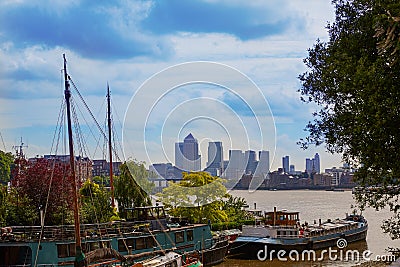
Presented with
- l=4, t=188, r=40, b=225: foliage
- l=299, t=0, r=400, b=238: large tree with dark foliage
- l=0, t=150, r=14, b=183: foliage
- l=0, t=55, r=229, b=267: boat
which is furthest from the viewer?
l=0, t=150, r=14, b=183: foliage

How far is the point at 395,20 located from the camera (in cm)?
987

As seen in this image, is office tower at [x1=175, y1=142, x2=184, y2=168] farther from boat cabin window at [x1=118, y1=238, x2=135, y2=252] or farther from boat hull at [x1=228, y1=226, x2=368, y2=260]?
boat cabin window at [x1=118, y1=238, x2=135, y2=252]

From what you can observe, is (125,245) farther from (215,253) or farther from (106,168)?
(106,168)

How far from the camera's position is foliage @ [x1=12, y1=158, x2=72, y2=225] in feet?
106

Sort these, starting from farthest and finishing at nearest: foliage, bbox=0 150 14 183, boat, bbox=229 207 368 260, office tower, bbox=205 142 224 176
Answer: foliage, bbox=0 150 14 183 < boat, bbox=229 207 368 260 < office tower, bbox=205 142 224 176

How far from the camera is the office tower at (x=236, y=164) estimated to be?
32.1 metres

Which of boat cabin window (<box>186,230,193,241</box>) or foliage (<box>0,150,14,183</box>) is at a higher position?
foliage (<box>0,150,14,183</box>)

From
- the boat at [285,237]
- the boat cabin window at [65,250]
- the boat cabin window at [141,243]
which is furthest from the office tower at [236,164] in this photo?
the boat cabin window at [65,250]

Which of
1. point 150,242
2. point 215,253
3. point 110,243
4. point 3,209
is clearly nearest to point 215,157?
point 215,253

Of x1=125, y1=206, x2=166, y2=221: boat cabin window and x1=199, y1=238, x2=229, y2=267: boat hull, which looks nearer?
x1=125, y1=206, x2=166, y2=221: boat cabin window

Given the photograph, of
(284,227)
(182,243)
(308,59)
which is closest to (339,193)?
(284,227)

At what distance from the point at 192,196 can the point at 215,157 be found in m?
7.58

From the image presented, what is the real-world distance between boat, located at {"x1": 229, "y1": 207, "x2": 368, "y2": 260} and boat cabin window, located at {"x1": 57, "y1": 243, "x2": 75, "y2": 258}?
12982 mm

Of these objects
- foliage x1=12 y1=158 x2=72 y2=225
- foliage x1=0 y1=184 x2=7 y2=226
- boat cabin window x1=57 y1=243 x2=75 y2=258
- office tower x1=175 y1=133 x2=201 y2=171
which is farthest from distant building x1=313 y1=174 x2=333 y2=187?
boat cabin window x1=57 y1=243 x2=75 y2=258
